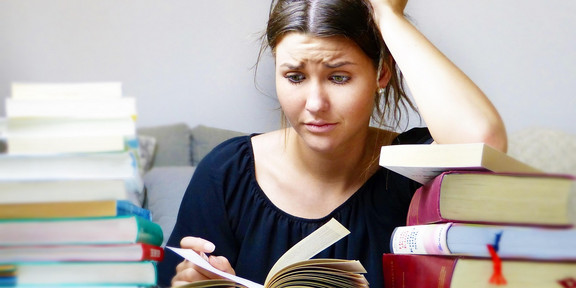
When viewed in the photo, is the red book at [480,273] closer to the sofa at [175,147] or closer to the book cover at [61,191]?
the book cover at [61,191]

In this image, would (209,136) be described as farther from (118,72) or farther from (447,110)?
(447,110)

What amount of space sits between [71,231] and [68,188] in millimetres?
41

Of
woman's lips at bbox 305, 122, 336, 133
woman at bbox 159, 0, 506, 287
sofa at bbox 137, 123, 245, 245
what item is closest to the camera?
woman at bbox 159, 0, 506, 287

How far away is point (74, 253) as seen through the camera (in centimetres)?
56

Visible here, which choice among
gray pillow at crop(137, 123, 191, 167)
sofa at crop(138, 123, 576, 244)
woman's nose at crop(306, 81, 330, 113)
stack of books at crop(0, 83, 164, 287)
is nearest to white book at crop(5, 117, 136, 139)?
stack of books at crop(0, 83, 164, 287)

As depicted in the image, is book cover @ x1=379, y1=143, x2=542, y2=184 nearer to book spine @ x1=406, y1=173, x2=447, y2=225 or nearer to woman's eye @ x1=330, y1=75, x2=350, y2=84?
book spine @ x1=406, y1=173, x2=447, y2=225

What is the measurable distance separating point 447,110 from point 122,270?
0.53 meters

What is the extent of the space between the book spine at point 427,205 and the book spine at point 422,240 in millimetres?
12

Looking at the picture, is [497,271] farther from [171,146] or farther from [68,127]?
[171,146]

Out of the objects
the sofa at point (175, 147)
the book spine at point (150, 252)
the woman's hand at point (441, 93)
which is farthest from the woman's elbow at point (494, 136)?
the sofa at point (175, 147)

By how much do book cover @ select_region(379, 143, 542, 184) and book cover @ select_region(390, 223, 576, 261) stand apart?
0.06m

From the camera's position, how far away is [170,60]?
6.45 ft

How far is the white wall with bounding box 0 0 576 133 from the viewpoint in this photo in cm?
191

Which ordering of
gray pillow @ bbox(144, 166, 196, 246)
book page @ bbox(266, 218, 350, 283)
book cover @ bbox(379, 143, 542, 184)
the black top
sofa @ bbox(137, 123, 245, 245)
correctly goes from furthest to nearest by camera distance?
sofa @ bbox(137, 123, 245, 245) < gray pillow @ bbox(144, 166, 196, 246) < the black top < book page @ bbox(266, 218, 350, 283) < book cover @ bbox(379, 143, 542, 184)
